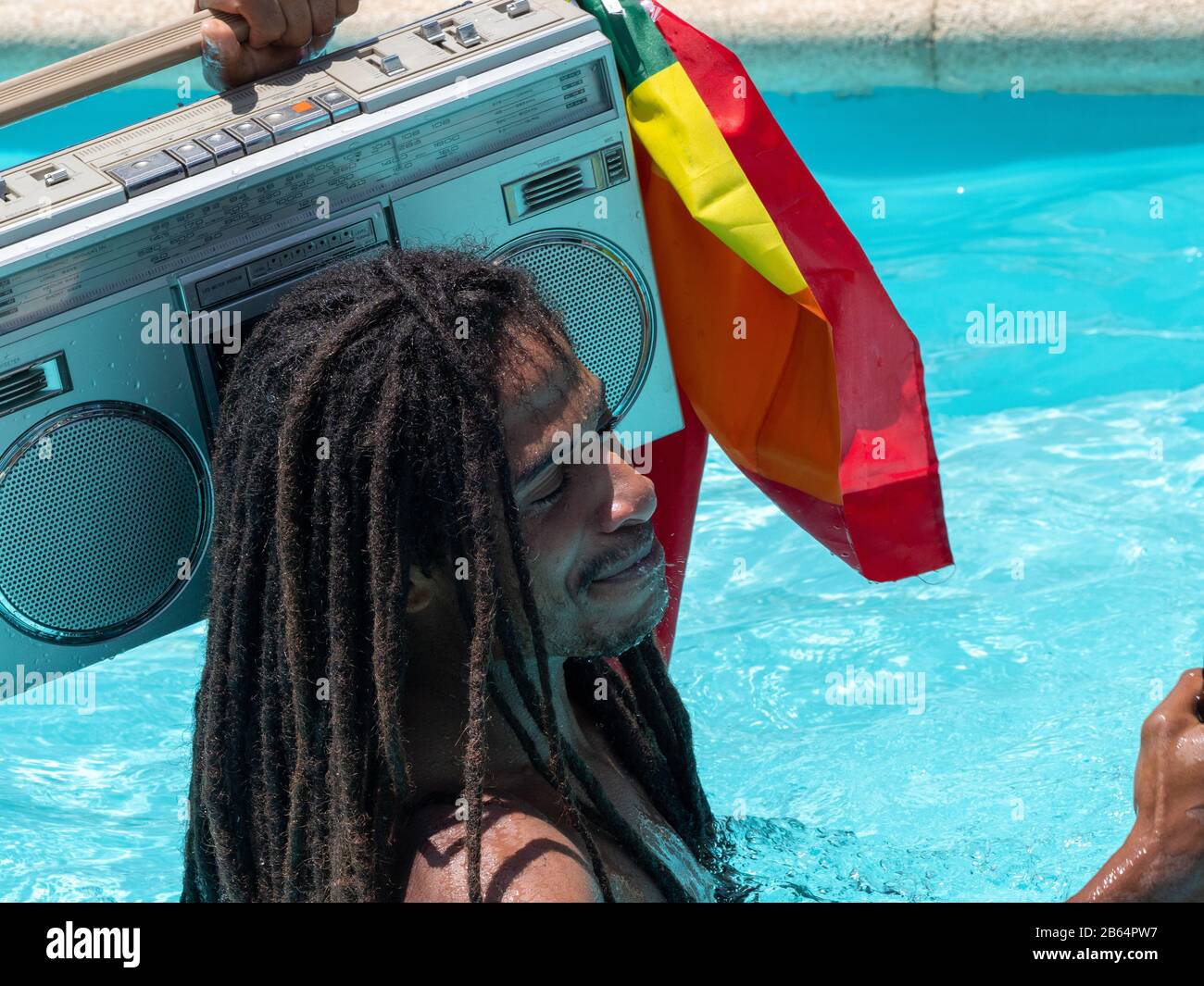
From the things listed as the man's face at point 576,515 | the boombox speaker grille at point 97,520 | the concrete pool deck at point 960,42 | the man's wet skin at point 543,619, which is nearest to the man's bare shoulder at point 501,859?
the man's wet skin at point 543,619

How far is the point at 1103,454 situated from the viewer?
3541mm

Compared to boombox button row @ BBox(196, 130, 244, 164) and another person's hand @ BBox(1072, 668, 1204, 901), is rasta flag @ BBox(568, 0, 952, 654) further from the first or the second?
another person's hand @ BBox(1072, 668, 1204, 901)

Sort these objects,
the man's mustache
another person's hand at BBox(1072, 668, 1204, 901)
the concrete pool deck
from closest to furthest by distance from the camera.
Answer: another person's hand at BBox(1072, 668, 1204, 901) < the man's mustache < the concrete pool deck

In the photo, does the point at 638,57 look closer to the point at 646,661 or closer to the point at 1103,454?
the point at 646,661

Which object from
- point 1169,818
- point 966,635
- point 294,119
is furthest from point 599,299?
point 966,635

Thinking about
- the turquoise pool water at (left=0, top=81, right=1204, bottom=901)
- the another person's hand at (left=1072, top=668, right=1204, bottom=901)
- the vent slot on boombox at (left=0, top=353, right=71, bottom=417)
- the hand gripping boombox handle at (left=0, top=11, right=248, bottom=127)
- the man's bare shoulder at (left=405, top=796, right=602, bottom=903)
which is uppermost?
the hand gripping boombox handle at (left=0, top=11, right=248, bottom=127)

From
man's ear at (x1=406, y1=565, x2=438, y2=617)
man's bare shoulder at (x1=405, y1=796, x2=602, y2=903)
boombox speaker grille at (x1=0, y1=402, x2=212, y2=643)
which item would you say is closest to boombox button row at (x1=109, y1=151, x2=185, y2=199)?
boombox speaker grille at (x1=0, y1=402, x2=212, y2=643)

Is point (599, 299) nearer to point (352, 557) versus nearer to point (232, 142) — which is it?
point (232, 142)

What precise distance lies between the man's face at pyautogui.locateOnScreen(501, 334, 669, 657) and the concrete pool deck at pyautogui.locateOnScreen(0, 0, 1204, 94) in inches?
137

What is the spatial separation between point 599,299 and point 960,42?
3146 mm

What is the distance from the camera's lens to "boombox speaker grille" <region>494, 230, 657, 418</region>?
1.75m
